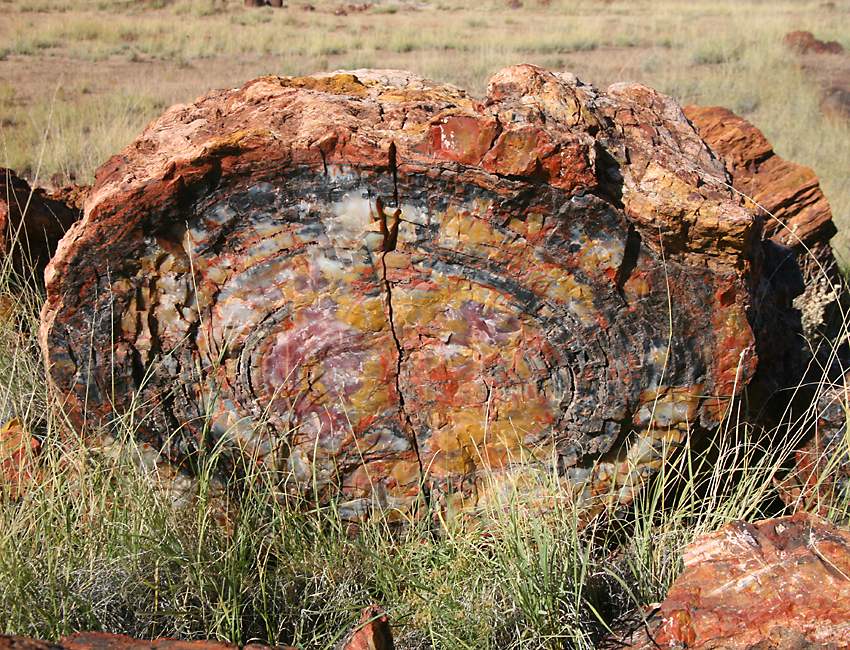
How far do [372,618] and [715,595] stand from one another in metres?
0.74

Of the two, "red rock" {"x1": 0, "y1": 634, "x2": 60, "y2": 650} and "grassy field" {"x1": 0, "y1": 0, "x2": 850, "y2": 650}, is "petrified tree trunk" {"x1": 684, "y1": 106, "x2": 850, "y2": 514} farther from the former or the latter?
"red rock" {"x1": 0, "y1": 634, "x2": 60, "y2": 650}

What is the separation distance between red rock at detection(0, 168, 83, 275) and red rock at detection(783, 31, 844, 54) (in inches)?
516

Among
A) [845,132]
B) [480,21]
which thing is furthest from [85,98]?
[480,21]

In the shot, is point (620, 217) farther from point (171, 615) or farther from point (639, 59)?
point (639, 59)

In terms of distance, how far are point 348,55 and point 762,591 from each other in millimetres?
13659

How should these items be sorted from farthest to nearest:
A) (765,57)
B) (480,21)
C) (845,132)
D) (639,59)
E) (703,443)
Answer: (480,21), (639,59), (765,57), (845,132), (703,443)

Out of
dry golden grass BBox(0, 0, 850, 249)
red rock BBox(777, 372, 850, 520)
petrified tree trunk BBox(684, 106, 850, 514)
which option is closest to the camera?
red rock BBox(777, 372, 850, 520)

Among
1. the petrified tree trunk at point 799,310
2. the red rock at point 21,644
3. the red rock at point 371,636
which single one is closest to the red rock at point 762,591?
the petrified tree trunk at point 799,310

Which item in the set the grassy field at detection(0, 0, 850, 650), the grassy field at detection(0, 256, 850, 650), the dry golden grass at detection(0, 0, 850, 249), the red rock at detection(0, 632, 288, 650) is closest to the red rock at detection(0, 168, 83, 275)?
the grassy field at detection(0, 0, 850, 650)

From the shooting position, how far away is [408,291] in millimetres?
2613

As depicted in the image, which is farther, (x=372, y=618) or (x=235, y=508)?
(x=235, y=508)

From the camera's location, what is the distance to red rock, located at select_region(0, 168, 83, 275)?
3.66m

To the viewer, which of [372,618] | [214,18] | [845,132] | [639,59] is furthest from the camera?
[214,18]

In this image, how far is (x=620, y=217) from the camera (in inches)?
98.2
